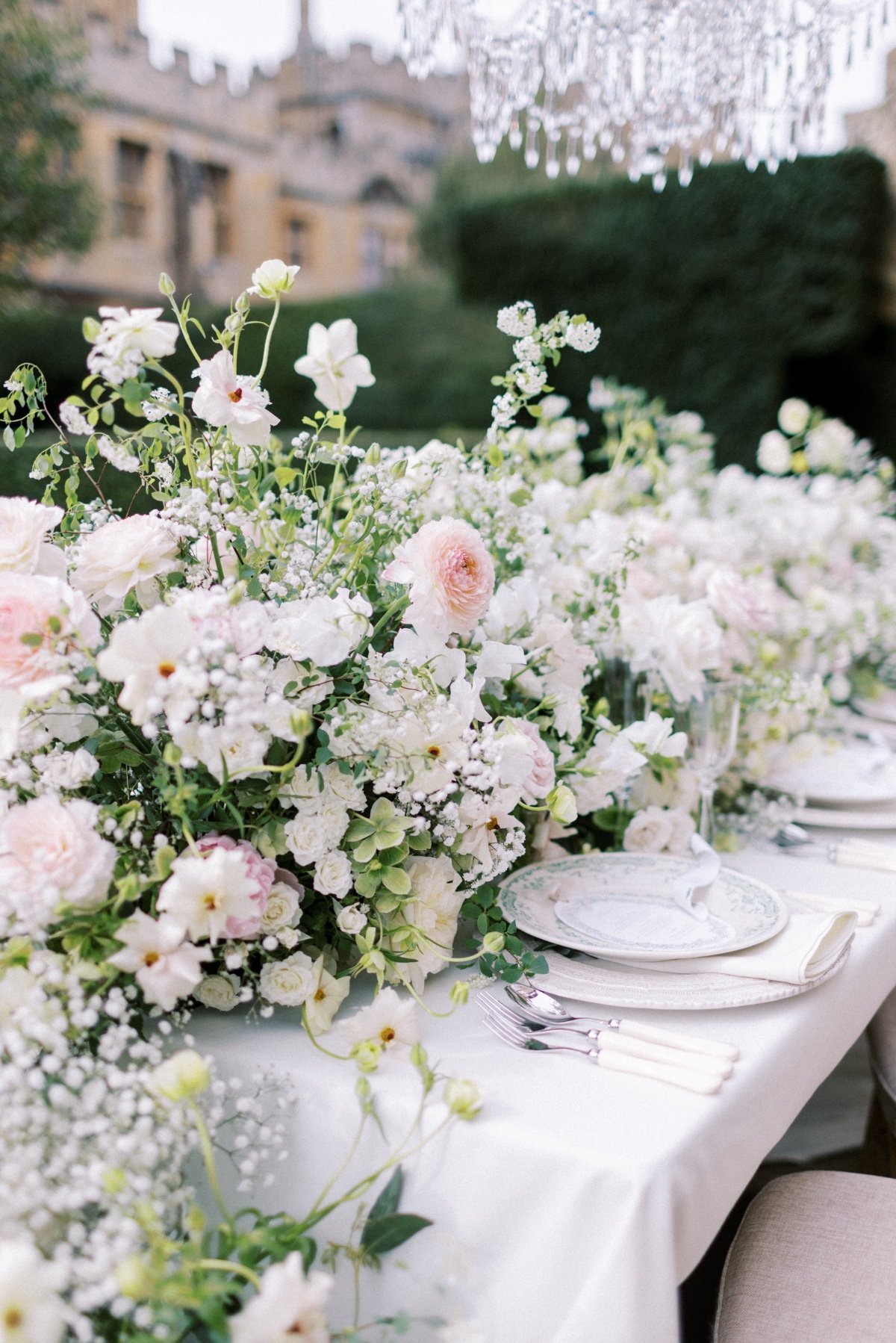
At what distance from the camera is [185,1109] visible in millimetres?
791

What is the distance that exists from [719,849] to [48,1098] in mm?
1025

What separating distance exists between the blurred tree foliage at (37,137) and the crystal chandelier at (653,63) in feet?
27.0

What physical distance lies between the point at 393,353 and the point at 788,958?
9.82 metres

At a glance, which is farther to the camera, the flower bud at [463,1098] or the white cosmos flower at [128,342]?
the white cosmos flower at [128,342]

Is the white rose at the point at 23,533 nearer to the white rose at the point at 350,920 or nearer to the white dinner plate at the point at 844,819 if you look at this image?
the white rose at the point at 350,920

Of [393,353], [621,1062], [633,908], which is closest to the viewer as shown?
[621,1062]

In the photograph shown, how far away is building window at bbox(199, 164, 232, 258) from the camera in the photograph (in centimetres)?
1550

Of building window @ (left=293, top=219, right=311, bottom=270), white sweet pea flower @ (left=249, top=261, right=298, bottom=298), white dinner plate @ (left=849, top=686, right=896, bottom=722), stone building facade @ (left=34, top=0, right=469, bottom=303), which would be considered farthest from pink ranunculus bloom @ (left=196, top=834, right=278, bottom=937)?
building window @ (left=293, top=219, right=311, bottom=270)

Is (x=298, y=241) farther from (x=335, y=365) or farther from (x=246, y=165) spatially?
(x=335, y=365)

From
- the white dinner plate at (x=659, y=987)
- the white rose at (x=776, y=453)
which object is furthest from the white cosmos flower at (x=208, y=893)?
the white rose at (x=776, y=453)

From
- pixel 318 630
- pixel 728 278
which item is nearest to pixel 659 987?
pixel 318 630

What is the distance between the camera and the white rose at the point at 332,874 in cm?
98

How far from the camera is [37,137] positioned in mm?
9422

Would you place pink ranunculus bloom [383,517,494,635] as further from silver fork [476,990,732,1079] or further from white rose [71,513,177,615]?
silver fork [476,990,732,1079]
